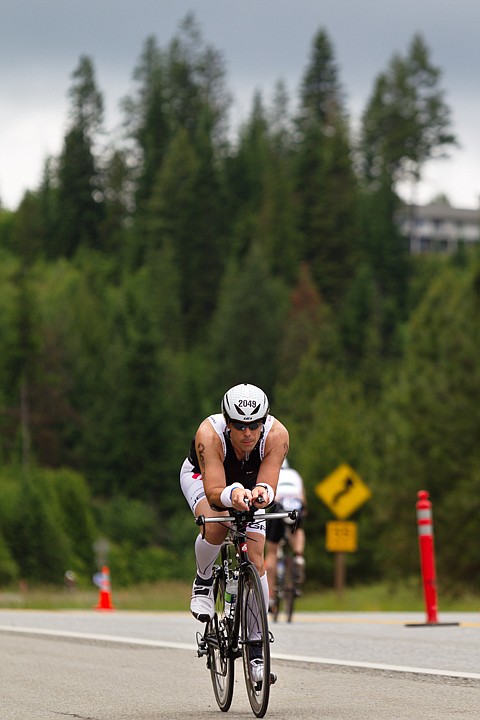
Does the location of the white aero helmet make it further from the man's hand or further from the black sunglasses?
the man's hand

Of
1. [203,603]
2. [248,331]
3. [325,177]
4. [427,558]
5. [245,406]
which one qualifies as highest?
[325,177]

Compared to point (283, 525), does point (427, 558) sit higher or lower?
lower

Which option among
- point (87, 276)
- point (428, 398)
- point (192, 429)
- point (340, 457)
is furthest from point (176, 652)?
point (87, 276)

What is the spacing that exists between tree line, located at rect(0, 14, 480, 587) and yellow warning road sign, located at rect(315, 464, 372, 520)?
26053 mm

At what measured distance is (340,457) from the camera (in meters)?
69.9

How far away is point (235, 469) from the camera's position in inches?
345

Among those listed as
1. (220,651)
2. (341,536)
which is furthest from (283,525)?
(220,651)

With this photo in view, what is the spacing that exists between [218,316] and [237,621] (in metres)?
116

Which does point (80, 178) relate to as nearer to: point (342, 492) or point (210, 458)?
point (342, 492)

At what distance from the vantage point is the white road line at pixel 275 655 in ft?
32.0

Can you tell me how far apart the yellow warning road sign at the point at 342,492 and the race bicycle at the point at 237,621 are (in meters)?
16.6

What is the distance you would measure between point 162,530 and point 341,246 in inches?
2036

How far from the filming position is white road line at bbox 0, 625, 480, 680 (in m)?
9.77

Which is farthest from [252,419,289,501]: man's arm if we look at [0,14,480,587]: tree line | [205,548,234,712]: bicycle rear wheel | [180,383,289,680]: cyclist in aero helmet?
[0,14,480,587]: tree line
